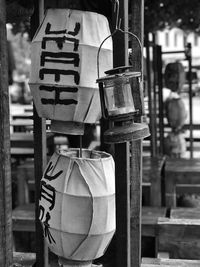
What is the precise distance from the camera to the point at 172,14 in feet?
21.6

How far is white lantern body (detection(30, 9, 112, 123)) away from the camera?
190 cm

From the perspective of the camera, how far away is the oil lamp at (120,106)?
1815mm

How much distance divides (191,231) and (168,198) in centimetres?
146

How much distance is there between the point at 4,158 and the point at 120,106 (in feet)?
1.98

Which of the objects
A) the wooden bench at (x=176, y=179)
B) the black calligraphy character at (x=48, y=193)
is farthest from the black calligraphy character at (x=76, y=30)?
the wooden bench at (x=176, y=179)

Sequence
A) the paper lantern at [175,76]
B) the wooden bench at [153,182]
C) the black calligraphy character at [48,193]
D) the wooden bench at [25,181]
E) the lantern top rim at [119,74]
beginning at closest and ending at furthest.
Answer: the lantern top rim at [119,74] < the black calligraphy character at [48,193] < the wooden bench at [153,182] < the wooden bench at [25,181] < the paper lantern at [175,76]

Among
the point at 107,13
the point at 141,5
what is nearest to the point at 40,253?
the point at 141,5

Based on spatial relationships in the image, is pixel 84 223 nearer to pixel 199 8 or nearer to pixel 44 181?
pixel 44 181

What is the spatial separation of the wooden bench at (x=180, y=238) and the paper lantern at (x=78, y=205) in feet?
3.72

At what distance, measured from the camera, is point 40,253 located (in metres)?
2.40

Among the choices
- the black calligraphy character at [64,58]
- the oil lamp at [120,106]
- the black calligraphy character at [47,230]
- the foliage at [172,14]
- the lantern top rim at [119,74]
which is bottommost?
the black calligraphy character at [47,230]

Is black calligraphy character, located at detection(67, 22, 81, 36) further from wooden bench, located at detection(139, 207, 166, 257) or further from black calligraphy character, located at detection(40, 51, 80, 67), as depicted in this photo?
wooden bench, located at detection(139, 207, 166, 257)

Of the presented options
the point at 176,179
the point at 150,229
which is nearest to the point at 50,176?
the point at 150,229

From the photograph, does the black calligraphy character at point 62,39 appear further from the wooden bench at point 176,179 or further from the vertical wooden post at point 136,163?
the wooden bench at point 176,179
